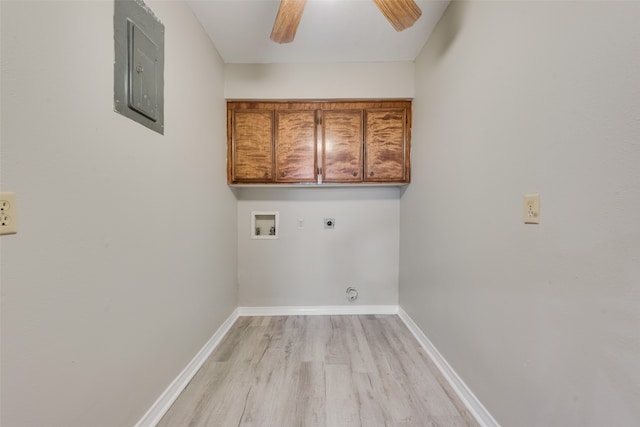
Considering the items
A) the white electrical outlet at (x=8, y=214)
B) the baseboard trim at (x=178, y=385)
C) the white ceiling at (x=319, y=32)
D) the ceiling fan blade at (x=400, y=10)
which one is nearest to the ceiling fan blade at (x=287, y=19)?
the white ceiling at (x=319, y=32)

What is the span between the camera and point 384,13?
1.44 metres

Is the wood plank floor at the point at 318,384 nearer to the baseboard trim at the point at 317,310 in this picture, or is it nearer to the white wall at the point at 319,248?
the baseboard trim at the point at 317,310

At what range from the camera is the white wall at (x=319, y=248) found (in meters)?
2.68

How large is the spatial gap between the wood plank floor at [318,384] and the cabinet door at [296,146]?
4.99 feet

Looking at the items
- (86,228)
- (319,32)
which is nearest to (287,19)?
(319,32)

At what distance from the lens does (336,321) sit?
2.50 meters

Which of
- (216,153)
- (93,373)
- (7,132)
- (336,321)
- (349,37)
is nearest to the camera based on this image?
(7,132)

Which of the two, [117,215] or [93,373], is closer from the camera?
[93,373]

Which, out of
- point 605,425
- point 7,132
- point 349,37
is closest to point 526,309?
point 605,425

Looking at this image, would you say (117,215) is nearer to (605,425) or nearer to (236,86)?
(236,86)

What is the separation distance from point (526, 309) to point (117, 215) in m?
1.84

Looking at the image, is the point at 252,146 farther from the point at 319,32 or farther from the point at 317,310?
the point at 317,310

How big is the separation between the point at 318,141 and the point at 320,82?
0.56 m

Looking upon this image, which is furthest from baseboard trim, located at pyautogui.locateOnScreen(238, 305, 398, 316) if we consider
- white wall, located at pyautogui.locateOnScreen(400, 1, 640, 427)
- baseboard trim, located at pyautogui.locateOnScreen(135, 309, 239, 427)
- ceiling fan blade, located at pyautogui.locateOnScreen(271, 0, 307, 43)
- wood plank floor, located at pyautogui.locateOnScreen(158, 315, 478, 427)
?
ceiling fan blade, located at pyautogui.locateOnScreen(271, 0, 307, 43)
